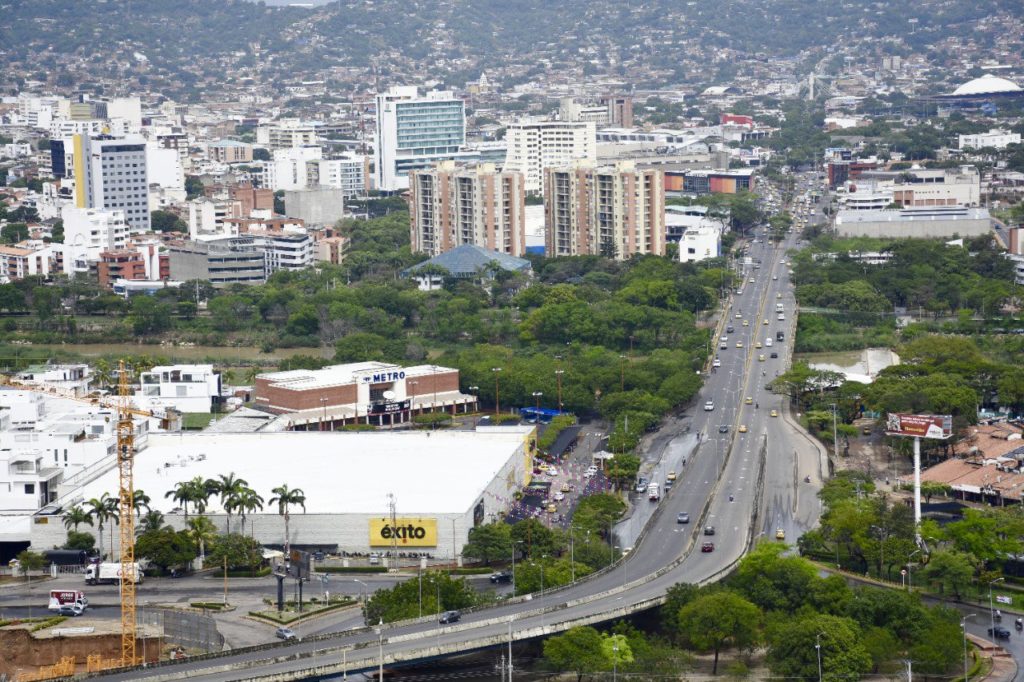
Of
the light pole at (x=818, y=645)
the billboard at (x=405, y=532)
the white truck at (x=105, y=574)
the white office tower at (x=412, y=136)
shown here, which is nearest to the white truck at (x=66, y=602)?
the white truck at (x=105, y=574)

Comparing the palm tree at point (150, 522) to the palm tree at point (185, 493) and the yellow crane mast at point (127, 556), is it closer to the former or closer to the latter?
the palm tree at point (185, 493)

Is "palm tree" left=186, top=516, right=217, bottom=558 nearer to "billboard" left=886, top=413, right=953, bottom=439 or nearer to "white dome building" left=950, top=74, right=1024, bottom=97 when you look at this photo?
"billboard" left=886, top=413, right=953, bottom=439

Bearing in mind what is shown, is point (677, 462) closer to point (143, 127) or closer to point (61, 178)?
point (61, 178)

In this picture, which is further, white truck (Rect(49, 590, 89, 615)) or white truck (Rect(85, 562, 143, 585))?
white truck (Rect(85, 562, 143, 585))

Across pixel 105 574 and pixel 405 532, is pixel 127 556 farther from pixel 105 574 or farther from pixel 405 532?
pixel 405 532

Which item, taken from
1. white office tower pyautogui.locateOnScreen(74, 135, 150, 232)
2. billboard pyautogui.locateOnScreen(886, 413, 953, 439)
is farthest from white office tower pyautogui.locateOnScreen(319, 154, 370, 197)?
billboard pyautogui.locateOnScreen(886, 413, 953, 439)
